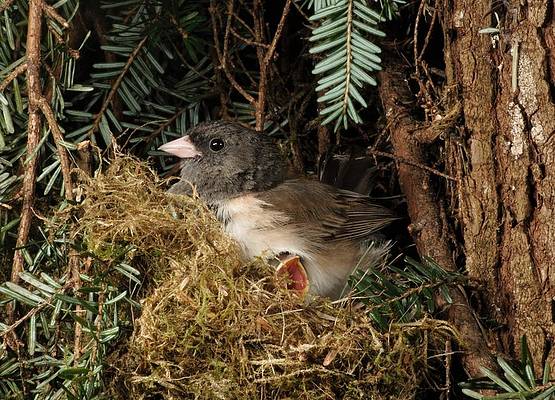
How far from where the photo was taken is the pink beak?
2535 mm

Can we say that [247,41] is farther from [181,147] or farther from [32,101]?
[32,101]

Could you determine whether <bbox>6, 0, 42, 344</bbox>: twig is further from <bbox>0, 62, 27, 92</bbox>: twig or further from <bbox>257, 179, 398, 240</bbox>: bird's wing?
<bbox>257, 179, 398, 240</bbox>: bird's wing

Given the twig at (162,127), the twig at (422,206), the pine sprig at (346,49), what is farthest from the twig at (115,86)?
the twig at (422,206)

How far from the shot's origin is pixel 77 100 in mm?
2432

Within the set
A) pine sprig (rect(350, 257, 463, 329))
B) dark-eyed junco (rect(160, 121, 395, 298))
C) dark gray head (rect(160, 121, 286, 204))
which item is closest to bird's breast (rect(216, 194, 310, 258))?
dark-eyed junco (rect(160, 121, 395, 298))

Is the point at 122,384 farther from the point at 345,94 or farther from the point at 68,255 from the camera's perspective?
the point at 345,94

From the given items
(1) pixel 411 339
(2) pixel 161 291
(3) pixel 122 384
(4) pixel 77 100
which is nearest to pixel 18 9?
(4) pixel 77 100

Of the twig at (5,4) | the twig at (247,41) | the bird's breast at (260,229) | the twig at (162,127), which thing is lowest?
the bird's breast at (260,229)

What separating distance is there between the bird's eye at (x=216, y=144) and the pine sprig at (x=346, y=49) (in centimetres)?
61

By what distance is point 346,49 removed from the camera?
208cm

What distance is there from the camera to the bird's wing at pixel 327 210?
8.29 feet

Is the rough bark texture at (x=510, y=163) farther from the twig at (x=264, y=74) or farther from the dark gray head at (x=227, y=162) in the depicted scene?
the dark gray head at (x=227, y=162)

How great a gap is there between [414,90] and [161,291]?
103 cm

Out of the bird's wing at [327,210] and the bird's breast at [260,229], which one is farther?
the bird's wing at [327,210]
